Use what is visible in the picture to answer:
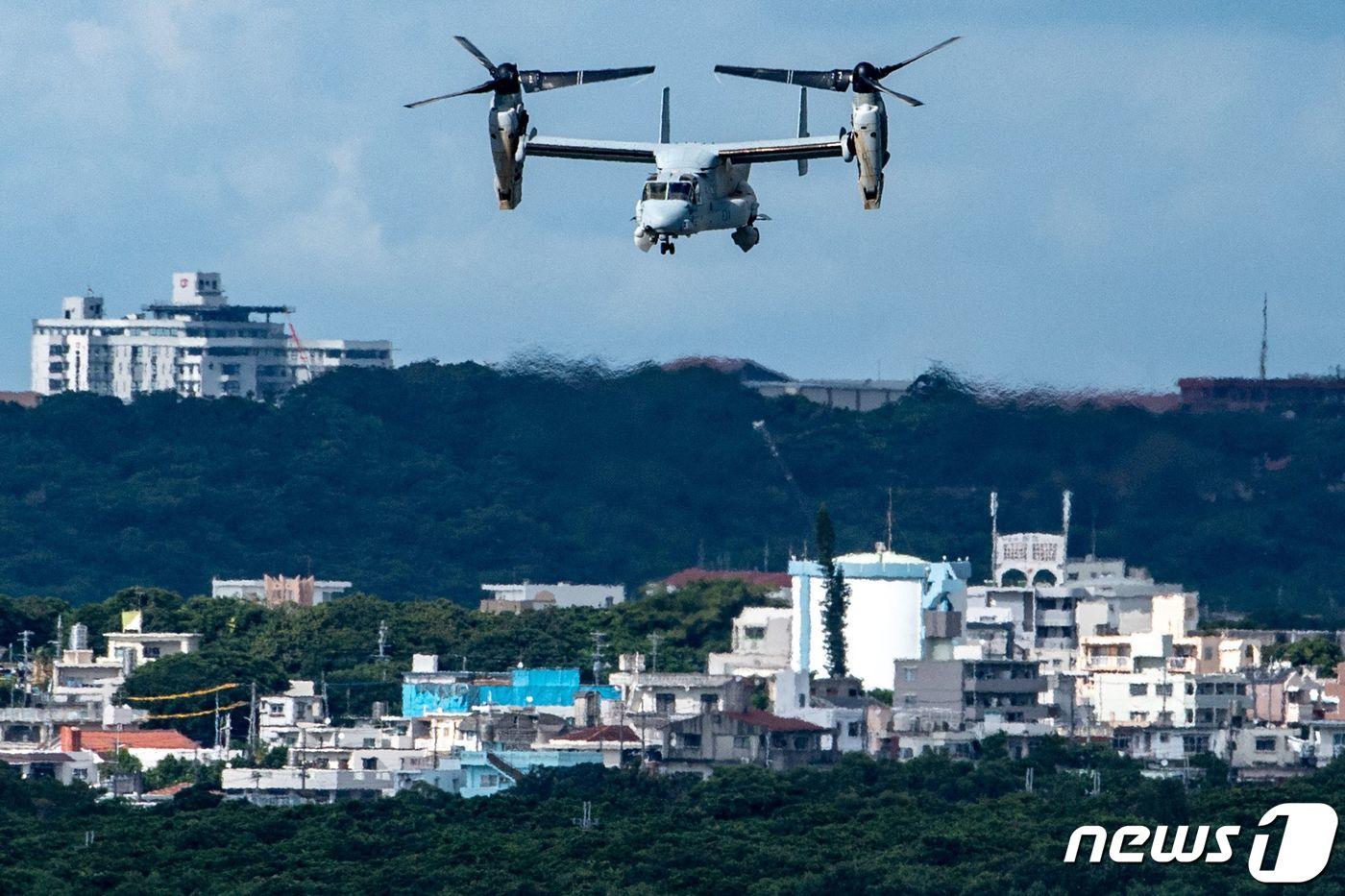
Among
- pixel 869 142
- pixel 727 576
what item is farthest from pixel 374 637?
pixel 869 142

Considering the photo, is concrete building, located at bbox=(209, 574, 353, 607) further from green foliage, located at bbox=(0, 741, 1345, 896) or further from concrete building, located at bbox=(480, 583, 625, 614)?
green foliage, located at bbox=(0, 741, 1345, 896)

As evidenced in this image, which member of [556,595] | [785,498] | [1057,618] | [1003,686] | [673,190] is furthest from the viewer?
[785,498]

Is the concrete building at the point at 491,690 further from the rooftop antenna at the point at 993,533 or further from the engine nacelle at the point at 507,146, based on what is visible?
the engine nacelle at the point at 507,146

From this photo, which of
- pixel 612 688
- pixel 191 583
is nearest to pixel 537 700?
pixel 612 688

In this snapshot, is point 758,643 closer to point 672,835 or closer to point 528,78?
point 672,835

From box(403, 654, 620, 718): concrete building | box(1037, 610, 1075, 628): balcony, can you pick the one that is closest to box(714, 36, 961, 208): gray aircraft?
box(403, 654, 620, 718): concrete building

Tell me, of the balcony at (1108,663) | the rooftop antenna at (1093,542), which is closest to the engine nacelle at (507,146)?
the balcony at (1108,663)
